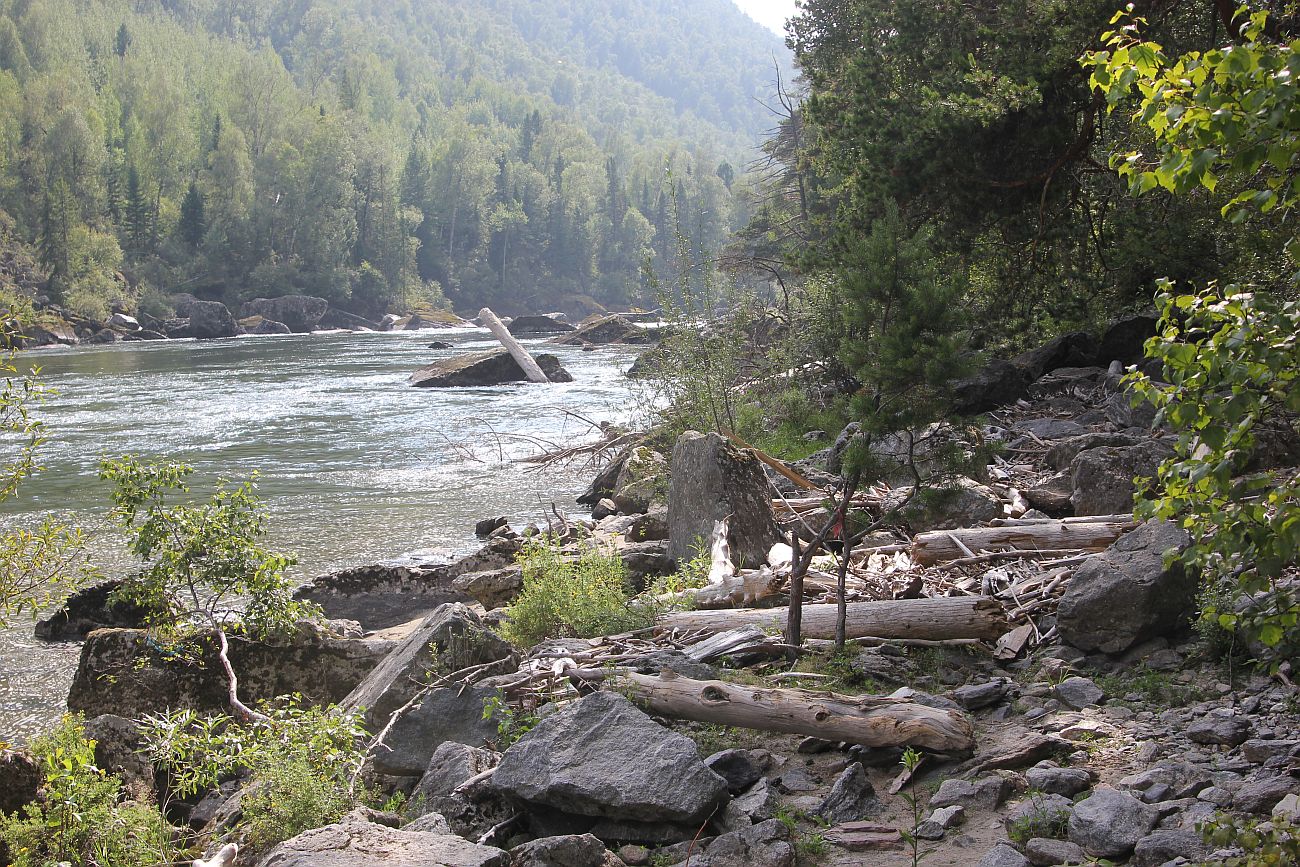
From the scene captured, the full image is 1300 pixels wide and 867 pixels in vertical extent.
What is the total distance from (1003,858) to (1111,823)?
1.49 ft

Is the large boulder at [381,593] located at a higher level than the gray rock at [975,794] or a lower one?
lower

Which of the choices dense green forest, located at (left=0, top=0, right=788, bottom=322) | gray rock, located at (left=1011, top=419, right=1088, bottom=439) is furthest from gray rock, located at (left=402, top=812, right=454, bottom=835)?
dense green forest, located at (left=0, top=0, right=788, bottom=322)

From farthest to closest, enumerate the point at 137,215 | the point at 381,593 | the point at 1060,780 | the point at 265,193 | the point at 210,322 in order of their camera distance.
→ the point at 265,193, the point at 137,215, the point at 210,322, the point at 381,593, the point at 1060,780

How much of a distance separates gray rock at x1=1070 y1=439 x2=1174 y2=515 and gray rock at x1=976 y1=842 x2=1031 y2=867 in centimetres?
473

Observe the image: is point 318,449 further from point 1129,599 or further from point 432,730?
point 1129,599

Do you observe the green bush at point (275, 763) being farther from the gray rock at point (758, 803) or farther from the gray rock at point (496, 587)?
the gray rock at point (496, 587)

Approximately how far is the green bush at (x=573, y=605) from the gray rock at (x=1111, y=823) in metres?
3.67

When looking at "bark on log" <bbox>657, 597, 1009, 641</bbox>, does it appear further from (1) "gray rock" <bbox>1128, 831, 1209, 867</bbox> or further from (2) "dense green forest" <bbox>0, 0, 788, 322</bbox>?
(2) "dense green forest" <bbox>0, 0, 788, 322</bbox>

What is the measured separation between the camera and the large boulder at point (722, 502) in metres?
8.90

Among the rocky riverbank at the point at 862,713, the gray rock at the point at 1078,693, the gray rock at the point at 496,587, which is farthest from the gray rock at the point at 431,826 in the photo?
the gray rock at the point at 496,587

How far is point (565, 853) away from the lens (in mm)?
4207

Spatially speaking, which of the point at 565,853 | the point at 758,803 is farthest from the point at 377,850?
the point at 758,803

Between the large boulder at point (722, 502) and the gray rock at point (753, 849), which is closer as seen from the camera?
the gray rock at point (753, 849)

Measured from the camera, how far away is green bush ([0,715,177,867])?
513 centimetres
